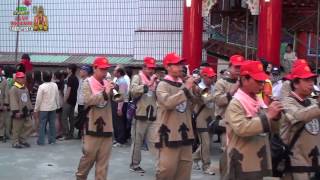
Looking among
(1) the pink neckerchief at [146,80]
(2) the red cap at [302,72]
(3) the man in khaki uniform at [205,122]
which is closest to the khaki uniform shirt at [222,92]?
(3) the man in khaki uniform at [205,122]

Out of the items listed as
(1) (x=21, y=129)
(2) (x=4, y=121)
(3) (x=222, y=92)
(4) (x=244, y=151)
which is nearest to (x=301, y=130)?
(4) (x=244, y=151)

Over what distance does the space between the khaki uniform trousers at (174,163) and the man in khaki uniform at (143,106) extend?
2113 mm

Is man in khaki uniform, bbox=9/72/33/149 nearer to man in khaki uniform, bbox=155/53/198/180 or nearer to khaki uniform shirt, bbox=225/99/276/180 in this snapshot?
man in khaki uniform, bbox=155/53/198/180

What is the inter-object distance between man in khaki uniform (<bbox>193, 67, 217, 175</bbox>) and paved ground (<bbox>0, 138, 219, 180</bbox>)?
253 millimetres

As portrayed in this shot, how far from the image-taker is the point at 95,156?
745cm

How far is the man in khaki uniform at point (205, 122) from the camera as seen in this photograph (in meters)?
8.95

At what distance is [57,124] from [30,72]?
164cm

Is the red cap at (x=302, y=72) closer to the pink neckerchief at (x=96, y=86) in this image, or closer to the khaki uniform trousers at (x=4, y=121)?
the pink neckerchief at (x=96, y=86)

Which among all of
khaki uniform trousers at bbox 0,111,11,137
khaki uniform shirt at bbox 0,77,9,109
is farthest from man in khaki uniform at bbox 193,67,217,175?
khaki uniform trousers at bbox 0,111,11,137

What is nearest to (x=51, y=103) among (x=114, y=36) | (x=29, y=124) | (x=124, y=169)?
(x=29, y=124)

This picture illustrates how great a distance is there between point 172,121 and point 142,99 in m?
2.72

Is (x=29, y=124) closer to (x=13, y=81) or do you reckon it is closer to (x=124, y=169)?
(x=13, y=81)

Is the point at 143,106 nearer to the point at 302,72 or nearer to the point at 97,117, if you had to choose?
the point at 97,117

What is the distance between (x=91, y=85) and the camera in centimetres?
743
